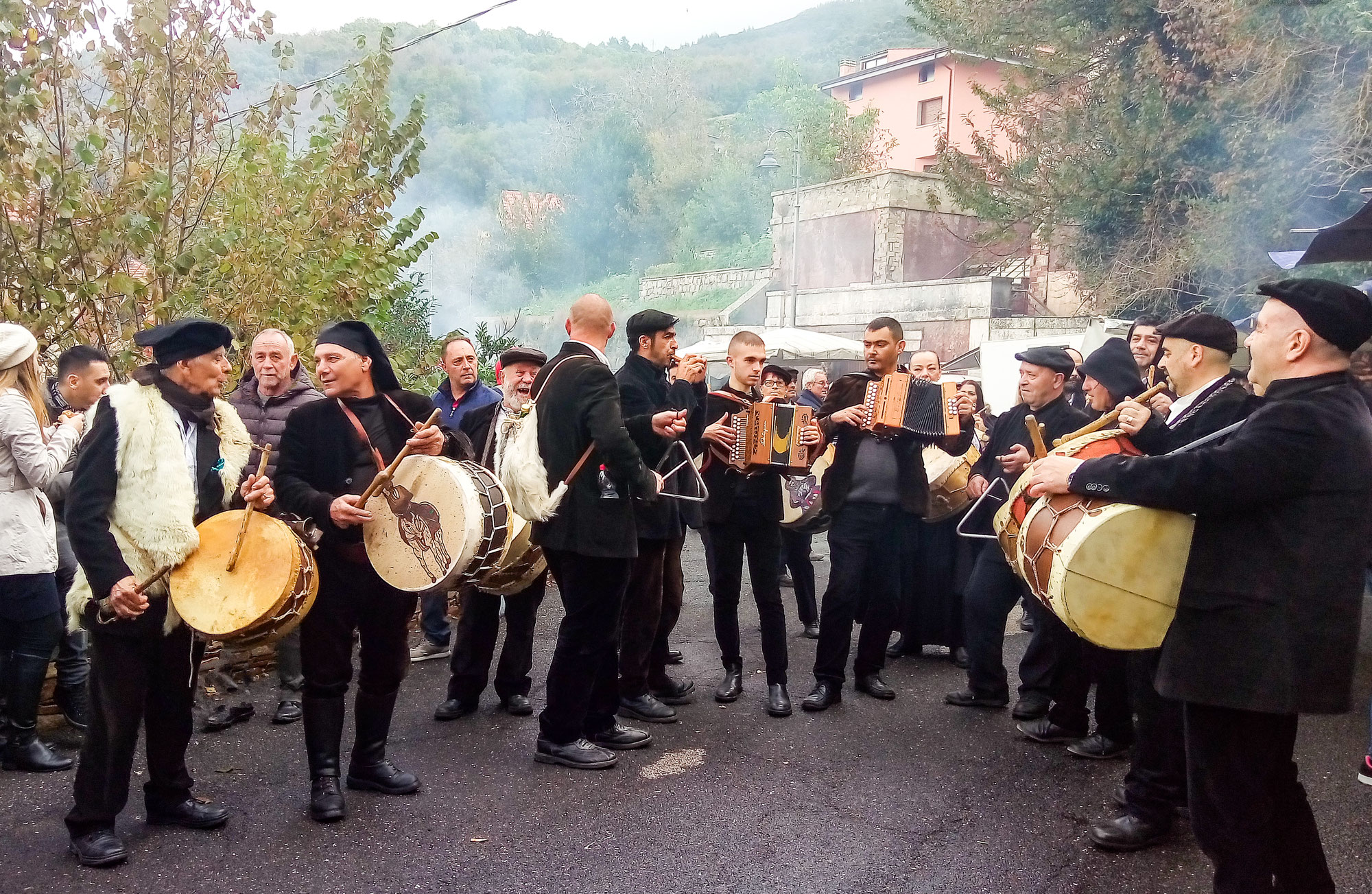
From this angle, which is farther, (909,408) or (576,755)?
(909,408)

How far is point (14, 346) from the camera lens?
4.26 meters

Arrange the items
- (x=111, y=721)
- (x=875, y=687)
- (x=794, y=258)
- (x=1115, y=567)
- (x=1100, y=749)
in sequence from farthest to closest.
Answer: (x=794, y=258) → (x=875, y=687) → (x=1100, y=749) → (x=111, y=721) → (x=1115, y=567)

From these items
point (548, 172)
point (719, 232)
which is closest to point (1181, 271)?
point (719, 232)

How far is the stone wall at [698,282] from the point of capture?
36.4 metres

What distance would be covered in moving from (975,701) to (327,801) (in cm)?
340

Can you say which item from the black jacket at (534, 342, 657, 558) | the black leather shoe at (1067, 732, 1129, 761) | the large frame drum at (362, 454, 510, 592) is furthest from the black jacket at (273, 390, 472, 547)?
the black leather shoe at (1067, 732, 1129, 761)

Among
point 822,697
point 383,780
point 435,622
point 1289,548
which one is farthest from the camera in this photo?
point 435,622

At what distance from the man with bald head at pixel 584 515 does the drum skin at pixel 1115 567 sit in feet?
5.83

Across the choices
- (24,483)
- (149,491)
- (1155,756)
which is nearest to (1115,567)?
(1155,756)

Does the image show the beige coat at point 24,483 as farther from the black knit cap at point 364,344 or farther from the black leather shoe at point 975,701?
the black leather shoe at point 975,701

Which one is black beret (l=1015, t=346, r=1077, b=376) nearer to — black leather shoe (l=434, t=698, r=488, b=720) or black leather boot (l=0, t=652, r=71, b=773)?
black leather shoe (l=434, t=698, r=488, b=720)

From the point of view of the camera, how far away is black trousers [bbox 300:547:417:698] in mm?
4230

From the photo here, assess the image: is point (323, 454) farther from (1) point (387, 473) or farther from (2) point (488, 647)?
(2) point (488, 647)

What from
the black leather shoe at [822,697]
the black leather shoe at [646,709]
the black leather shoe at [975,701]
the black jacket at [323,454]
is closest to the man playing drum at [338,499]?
the black jacket at [323,454]
